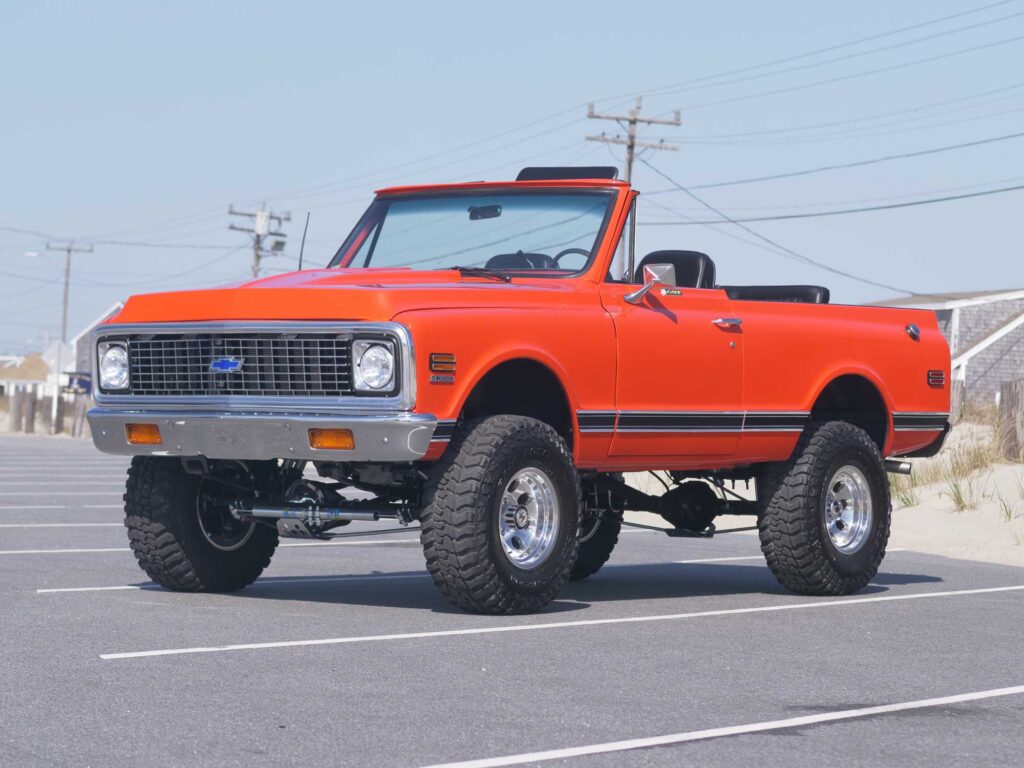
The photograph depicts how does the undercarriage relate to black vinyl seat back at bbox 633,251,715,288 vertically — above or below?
below

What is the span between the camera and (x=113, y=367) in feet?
32.9

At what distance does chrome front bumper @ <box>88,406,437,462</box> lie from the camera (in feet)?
28.6

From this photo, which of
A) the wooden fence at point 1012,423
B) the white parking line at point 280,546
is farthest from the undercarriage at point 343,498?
the wooden fence at point 1012,423

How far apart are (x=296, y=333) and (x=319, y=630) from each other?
5.07ft

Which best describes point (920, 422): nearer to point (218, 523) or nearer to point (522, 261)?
point (522, 261)

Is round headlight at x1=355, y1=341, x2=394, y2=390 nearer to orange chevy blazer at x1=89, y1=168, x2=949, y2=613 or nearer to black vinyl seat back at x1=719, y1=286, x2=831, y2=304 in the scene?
orange chevy blazer at x1=89, y1=168, x2=949, y2=613

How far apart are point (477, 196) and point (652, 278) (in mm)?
1483

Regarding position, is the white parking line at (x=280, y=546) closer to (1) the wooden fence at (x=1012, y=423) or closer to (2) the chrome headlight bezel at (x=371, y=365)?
(2) the chrome headlight bezel at (x=371, y=365)

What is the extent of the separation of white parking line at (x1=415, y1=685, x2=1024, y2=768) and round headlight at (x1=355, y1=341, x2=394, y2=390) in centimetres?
311

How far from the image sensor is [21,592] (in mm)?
9906

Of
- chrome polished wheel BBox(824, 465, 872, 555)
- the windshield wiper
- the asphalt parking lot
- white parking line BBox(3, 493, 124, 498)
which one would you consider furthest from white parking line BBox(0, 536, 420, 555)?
white parking line BBox(3, 493, 124, 498)

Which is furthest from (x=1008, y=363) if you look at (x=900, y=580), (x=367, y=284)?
(x=367, y=284)

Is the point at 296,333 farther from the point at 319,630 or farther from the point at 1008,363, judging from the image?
the point at 1008,363

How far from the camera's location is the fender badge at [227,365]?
9.30m
